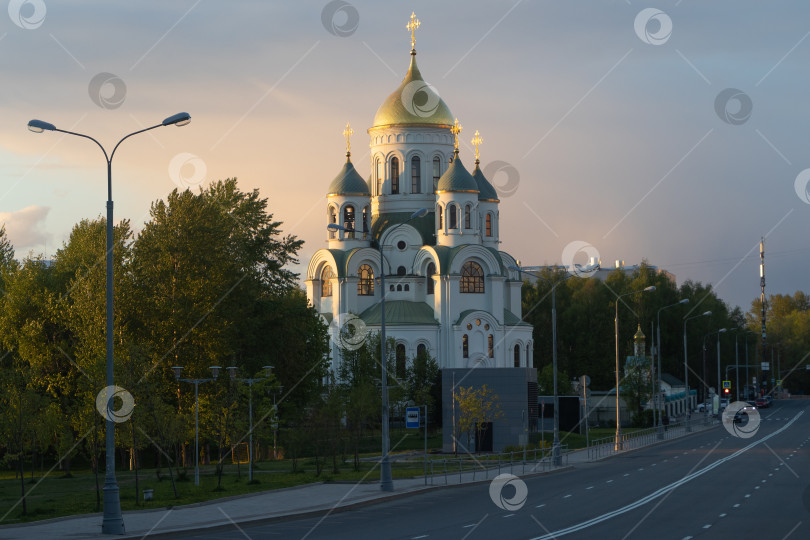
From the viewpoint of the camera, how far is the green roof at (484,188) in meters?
90.1

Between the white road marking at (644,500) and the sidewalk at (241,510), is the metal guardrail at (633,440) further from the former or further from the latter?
the sidewalk at (241,510)

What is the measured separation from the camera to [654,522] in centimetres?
2402

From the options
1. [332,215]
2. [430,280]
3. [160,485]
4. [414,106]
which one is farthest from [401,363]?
[160,485]

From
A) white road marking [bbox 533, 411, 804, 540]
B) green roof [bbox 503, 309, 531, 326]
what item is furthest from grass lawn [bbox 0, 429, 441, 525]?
green roof [bbox 503, 309, 531, 326]

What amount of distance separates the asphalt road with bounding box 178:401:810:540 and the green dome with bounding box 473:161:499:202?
156 feet

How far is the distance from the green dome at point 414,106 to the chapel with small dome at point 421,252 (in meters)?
0.08

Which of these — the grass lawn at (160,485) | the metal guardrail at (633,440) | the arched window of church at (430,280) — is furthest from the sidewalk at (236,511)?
the arched window of church at (430,280)

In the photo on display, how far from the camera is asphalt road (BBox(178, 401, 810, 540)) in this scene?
2228 centimetres

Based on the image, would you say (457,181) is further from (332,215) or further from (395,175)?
(332,215)

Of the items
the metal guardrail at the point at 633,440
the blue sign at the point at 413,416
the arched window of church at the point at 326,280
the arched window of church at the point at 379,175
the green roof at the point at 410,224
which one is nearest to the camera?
the blue sign at the point at 413,416

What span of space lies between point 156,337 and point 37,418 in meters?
14.9

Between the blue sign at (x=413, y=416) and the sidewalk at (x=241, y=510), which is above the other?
the blue sign at (x=413, y=416)

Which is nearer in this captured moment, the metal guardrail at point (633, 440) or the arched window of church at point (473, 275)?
the metal guardrail at point (633, 440)

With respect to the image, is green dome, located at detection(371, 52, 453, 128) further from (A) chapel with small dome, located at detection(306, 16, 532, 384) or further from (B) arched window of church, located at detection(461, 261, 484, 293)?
(B) arched window of church, located at detection(461, 261, 484, 293)
